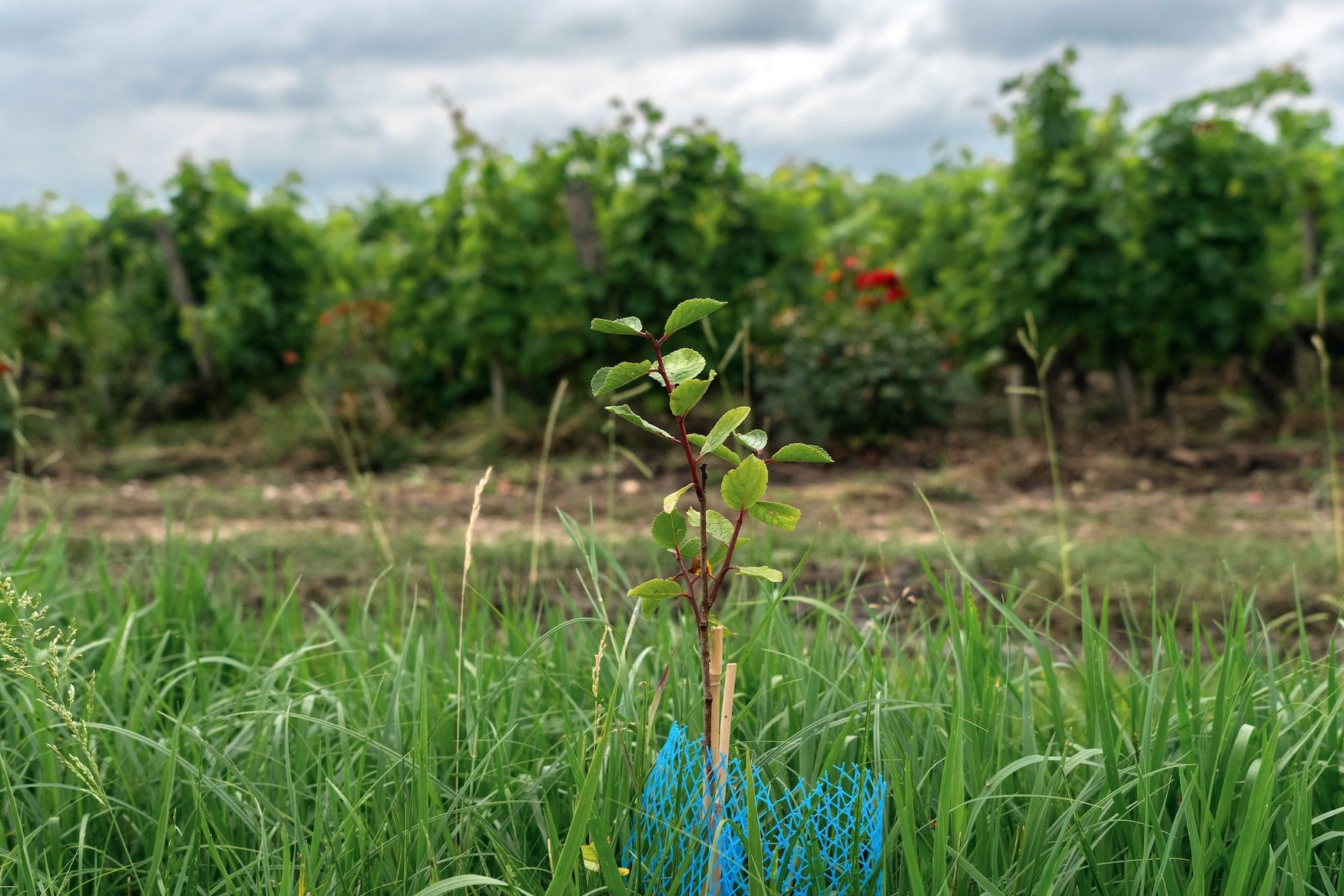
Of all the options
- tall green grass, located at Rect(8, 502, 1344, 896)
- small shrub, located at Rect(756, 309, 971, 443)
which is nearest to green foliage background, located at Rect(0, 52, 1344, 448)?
small shrub, located at Rect(756, 309, 971, 443)

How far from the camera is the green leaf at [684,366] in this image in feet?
4.17

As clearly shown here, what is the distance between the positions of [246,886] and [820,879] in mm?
796

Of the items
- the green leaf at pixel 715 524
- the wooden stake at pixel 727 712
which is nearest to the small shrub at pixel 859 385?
the green leaf at pixel 715 524

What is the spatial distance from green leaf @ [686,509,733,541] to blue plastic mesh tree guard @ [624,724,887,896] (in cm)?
27

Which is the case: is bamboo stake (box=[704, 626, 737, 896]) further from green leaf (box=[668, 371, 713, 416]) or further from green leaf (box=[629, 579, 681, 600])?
green leaf (box=[668, 371, 713, 416])

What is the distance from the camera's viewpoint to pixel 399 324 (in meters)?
9.30

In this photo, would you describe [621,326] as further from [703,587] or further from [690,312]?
[703,587]

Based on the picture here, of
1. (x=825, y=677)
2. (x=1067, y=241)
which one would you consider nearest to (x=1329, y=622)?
(x=825, y=677)

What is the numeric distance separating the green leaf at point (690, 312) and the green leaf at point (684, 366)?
32 mm

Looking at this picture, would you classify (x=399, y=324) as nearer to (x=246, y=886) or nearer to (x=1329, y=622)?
(x=1329, y=622)

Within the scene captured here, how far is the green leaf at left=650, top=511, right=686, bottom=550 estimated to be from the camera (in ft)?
4.20

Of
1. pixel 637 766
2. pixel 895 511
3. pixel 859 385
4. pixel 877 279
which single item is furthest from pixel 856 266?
pixel 637 766

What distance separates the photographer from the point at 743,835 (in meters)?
1.42

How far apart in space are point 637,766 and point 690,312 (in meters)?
0.69
